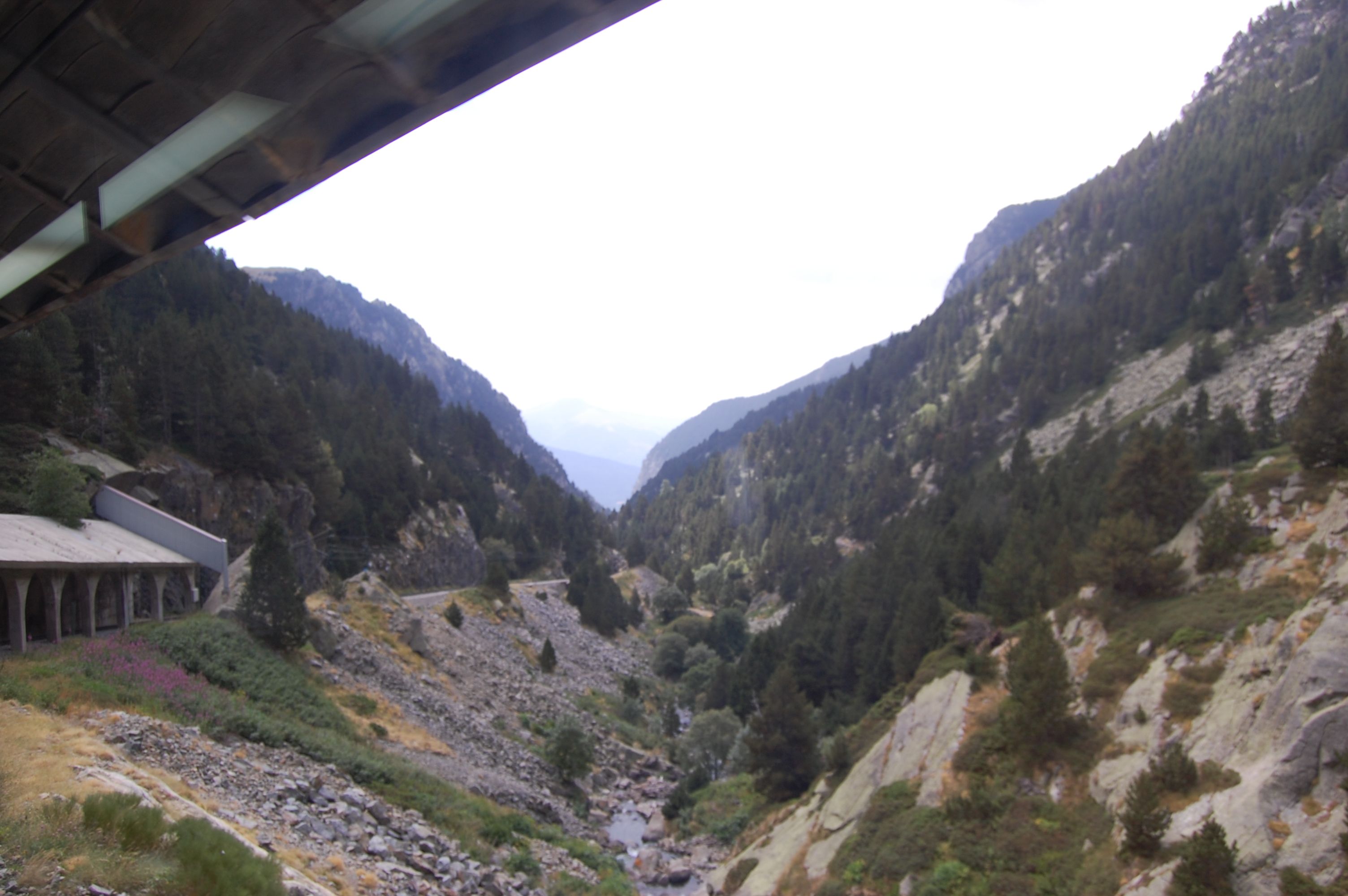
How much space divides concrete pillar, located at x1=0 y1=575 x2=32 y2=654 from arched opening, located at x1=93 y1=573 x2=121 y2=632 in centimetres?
386

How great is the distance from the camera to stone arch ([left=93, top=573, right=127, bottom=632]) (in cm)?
2236

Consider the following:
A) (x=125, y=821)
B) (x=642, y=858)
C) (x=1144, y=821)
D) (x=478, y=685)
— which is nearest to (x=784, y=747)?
(x=642, y=858)

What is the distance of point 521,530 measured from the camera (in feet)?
278

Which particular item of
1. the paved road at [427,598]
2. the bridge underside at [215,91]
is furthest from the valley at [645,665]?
the bridge underside at [215,91]

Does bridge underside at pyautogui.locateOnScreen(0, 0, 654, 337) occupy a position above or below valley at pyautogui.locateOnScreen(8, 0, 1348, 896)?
above

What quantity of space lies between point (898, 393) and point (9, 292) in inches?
6138

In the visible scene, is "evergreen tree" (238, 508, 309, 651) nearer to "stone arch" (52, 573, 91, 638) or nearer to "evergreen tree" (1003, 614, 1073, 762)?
"stone arch" (52, 573, 91, 638)

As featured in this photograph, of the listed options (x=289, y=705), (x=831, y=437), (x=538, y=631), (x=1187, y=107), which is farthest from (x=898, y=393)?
(x=289, y=705)

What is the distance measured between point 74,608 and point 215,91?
24.4m

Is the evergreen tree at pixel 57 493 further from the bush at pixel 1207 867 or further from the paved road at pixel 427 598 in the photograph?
the bush at pixel 1207 867

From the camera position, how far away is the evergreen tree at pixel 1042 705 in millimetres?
19281

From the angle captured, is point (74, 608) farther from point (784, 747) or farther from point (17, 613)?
point (784, 747)

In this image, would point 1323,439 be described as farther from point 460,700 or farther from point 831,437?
point 831,437

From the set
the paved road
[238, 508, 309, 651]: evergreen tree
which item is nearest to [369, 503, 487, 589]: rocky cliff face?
the paved road
